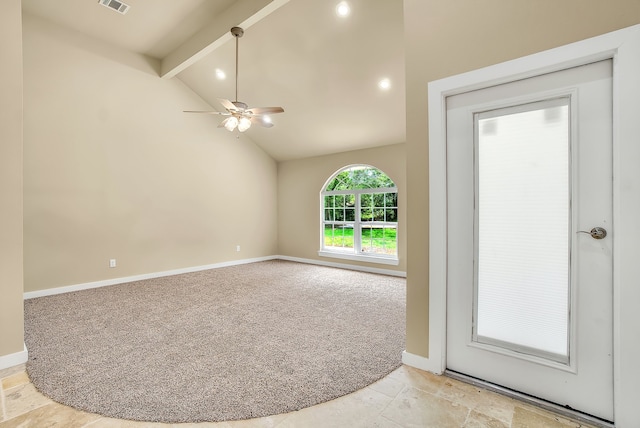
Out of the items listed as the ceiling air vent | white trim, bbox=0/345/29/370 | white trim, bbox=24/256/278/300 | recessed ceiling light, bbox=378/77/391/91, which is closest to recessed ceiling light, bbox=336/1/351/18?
recessed ceiling light, bbox=378/77/391/91

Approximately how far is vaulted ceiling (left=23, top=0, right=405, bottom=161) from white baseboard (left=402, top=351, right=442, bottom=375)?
349 cm

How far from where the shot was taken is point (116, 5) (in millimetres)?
3744

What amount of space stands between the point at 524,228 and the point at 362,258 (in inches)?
162

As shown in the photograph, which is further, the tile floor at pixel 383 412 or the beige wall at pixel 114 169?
the beige wall at pixel 114 169

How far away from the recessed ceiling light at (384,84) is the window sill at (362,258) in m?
2.95

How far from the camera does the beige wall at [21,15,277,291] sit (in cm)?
392

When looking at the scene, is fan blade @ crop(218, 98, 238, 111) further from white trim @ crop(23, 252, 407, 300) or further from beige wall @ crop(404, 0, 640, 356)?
white trim @ crop(23, 252, 407, 300)

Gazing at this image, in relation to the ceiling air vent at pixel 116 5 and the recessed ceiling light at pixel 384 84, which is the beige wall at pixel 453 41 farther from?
the ceiling air vent at pixel 116 5

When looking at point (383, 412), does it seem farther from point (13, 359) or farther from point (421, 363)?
point (13, 359)

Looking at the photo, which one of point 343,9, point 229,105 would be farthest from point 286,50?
point 229,105

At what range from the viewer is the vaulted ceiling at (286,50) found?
3574mm

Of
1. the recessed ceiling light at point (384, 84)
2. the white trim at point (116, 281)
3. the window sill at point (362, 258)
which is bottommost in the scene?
the white trim at point (116, 281)

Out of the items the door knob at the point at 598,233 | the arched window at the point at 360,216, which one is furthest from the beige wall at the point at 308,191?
the door knob at the point at 598,233

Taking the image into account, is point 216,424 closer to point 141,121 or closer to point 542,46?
point 542,46
